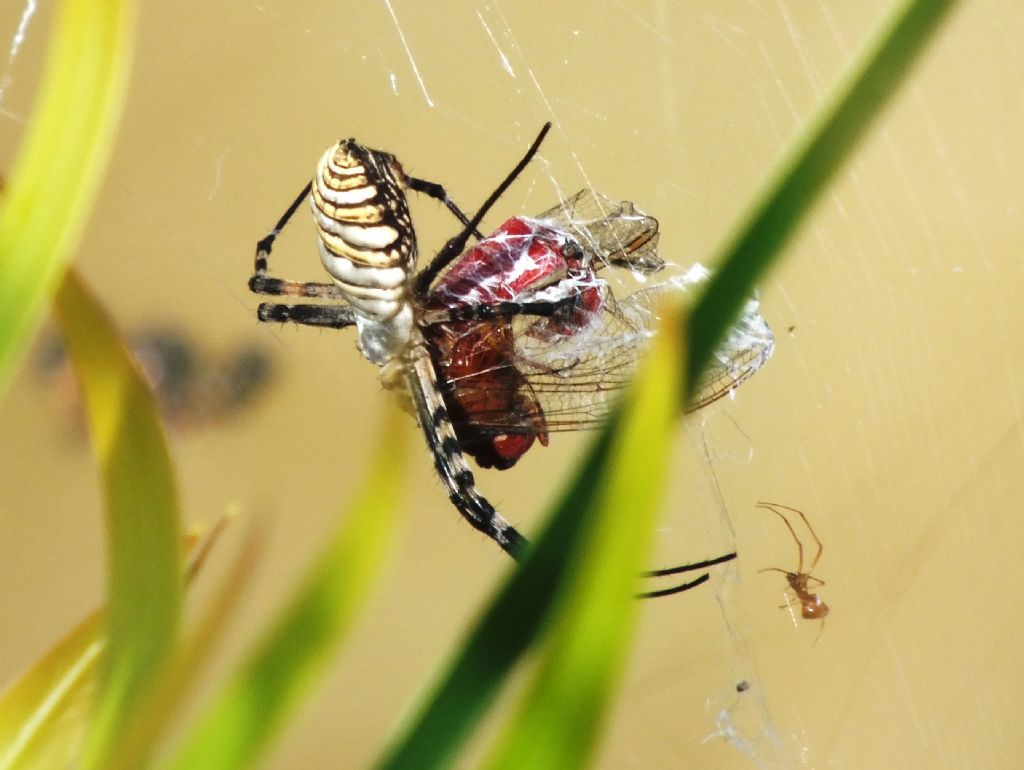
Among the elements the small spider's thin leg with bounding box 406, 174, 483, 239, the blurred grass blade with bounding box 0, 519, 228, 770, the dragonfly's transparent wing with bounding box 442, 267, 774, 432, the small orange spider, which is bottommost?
the small orange spider

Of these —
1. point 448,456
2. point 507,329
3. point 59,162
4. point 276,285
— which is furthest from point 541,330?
point 59,162

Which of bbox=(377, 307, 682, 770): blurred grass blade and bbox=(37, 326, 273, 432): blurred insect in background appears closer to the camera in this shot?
bbox=(377, 307, 682, 770): blurred grass blade

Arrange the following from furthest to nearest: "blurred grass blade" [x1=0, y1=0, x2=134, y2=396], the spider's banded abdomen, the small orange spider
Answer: the small orange spider → the spider's banded abdomen → "blurred grass blade" [x1=0, y1=0, x2=134, y2=396]

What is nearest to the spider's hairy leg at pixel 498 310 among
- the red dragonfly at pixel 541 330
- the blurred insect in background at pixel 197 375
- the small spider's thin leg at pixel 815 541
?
the red dragonfly at pixel 541 330

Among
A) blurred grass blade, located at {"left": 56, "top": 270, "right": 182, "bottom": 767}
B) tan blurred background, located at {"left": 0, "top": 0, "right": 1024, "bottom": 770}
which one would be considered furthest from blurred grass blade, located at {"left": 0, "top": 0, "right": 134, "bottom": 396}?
tan blurred background, located at {"left": 0, "top": 0, "right": 1024, "bottom": 770}

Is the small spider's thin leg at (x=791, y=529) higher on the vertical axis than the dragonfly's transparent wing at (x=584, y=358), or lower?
lower

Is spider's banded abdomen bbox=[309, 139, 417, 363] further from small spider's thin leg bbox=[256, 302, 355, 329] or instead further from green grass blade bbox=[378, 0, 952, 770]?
green grass blade bbox=[378, 0, 952, 770]

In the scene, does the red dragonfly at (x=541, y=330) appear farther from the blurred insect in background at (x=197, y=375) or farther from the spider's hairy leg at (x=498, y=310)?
the blurred insect in background at (x=197, y=375)
